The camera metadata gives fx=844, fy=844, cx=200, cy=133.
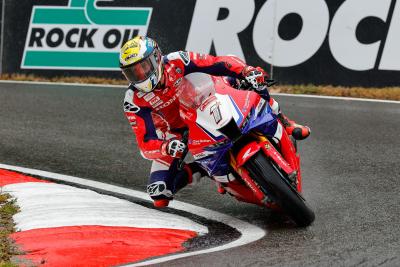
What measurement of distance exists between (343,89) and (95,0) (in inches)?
165

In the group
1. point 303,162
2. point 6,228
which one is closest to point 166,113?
point 6,228

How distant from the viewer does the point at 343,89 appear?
12180 mm

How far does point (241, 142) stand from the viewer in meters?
6.36

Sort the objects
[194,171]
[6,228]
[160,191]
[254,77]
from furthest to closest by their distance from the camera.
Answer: [194,171] → [160,191] → [254,77] → [6,228]

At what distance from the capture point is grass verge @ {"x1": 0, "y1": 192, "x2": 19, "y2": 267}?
5.70 meters

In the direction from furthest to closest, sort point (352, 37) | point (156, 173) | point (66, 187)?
1. point (352, 37)
2. point (66, 187)
3. point (156, 173)

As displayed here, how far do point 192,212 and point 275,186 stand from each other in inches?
51.4

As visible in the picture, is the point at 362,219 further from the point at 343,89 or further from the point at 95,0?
the point at 95,0

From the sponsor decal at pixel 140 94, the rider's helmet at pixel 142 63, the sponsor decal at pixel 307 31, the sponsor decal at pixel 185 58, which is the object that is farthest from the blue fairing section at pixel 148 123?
the sponsor decal at pixel 307 31

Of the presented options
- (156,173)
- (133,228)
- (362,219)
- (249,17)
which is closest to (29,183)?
(156,173)

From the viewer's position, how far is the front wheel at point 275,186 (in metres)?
6.18

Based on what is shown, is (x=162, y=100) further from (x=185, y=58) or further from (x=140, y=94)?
(x=185, y=58)

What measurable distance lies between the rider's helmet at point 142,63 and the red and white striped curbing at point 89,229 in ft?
3.51

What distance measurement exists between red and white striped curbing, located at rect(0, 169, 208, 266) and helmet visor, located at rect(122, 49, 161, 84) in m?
1.12
